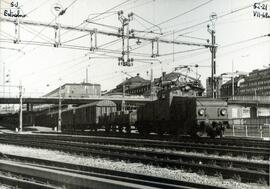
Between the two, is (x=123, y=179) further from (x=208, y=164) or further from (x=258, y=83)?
(x=258, y=83)

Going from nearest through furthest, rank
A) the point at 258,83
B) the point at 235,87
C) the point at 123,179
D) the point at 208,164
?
the point at 123,179, the point at 208,164, the point at 258,83, the point at 235,87

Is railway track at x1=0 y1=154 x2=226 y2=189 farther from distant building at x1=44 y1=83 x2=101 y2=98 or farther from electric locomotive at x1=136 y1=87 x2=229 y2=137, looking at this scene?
distant building at x1=44 y1=83 x2=101 y2=98

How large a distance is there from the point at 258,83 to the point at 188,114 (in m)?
97.8

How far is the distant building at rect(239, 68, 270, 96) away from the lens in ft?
356

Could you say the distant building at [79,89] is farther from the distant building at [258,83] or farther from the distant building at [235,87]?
the distant building at [258,83]

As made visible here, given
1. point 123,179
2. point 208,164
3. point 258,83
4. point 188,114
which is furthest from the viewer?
point 258,83

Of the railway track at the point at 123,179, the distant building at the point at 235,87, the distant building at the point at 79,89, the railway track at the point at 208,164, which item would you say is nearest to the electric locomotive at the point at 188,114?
the railway track at the point at 208,164

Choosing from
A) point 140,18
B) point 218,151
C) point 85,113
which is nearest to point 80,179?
point 218,151

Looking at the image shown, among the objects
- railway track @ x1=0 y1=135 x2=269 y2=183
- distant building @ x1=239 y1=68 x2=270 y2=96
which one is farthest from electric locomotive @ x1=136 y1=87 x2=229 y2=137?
distant building @ x1=239 y1=68 x2=270 y2=96

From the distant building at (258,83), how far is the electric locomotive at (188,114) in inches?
3442

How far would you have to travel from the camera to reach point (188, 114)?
66.8ft

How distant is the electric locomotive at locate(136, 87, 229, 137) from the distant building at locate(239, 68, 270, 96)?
287 ft

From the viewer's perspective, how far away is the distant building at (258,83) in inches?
4270

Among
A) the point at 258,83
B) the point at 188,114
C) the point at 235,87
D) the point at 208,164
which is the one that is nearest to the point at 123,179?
the point at 208,164
